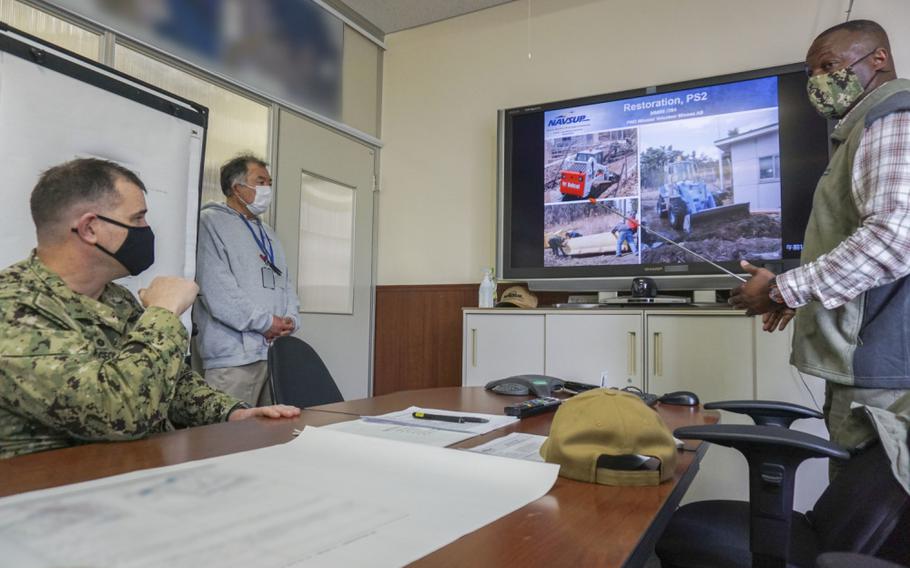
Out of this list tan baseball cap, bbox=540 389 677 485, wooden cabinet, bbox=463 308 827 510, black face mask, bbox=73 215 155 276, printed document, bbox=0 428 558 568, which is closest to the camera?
printed document, bbox=0 428 558 568

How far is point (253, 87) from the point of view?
10.5ft

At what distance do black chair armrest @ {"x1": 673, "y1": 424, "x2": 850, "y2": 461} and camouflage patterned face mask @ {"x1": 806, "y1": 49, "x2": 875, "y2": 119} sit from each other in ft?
3.72

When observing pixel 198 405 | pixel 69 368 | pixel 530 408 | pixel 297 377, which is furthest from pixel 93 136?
pixel 530 408

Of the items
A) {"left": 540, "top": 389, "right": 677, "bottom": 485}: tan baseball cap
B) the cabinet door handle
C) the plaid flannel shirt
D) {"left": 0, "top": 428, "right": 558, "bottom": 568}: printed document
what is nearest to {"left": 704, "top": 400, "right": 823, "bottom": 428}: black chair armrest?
the plaid flannel shirt

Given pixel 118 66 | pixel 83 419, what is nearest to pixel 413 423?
pixel 83 419

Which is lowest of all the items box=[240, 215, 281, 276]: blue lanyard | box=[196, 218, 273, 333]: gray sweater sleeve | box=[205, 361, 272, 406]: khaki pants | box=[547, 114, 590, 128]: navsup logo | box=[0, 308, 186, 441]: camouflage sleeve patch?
box=[205, 361, 272, 406]: khaki pants

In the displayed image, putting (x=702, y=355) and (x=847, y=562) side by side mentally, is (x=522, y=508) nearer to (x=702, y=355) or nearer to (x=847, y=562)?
(x=847, y=562)

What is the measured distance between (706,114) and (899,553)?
103 inches

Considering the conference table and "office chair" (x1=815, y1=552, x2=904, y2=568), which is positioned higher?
the conference table

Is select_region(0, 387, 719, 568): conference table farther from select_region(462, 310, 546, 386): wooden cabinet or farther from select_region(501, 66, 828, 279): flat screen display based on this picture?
select_region(501, 66, 828, 279): flat screen display

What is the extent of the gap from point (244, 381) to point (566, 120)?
2.24m

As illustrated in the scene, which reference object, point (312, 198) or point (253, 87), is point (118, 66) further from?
point (312, 198)

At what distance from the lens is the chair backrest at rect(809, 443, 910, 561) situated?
795 mm

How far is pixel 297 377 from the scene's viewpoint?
6.69 ft
